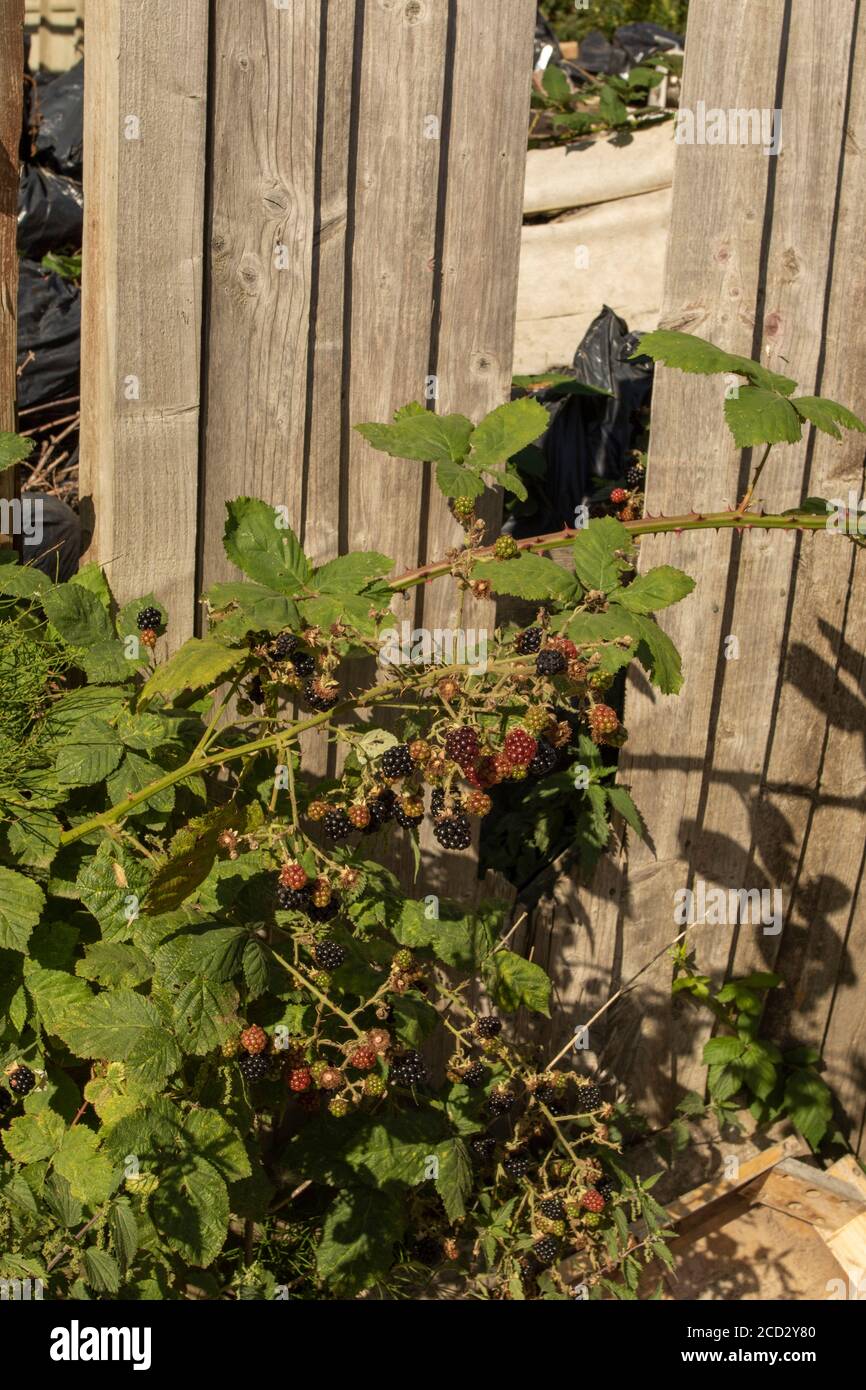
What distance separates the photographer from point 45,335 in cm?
385

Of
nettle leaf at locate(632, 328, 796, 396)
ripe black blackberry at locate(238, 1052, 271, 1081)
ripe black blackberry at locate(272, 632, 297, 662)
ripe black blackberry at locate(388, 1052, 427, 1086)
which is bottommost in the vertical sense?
ripe black blackberry at locate(388, 1052, 427, 1086)

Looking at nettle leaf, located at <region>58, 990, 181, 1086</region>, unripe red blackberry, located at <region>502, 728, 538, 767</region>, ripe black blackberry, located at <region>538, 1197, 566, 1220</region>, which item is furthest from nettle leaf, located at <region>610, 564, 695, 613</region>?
ripe black blackberry, located at <region>538, 1197, 566, 1220</region>

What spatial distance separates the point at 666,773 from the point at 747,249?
1.20 meters

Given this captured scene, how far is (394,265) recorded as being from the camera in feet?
8.93

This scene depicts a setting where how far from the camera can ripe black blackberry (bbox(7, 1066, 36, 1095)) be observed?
216 centimetres

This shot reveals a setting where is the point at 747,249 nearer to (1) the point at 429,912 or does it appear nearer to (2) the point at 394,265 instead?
(2) the point at 394,265

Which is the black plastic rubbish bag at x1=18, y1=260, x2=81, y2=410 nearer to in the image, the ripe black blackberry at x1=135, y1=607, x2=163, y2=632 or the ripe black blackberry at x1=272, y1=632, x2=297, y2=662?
the ripe black blackberry at x1=135, y1=607, x2=163, y2=632

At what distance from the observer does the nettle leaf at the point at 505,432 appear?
2.51 m

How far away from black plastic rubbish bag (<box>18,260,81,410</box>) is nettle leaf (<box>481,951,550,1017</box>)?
7.41ft

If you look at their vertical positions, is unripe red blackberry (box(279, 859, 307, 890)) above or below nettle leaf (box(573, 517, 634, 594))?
below

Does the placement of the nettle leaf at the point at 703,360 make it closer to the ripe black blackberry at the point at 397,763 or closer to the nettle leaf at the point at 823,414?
the nettle leaf at the point at 823,414

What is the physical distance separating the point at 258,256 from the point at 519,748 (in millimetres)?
1174

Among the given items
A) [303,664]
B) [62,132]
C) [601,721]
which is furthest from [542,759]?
[62,132]

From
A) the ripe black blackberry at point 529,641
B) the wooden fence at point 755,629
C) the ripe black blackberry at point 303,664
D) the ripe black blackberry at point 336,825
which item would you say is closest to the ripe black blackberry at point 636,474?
the wooden fence at point 755,629
